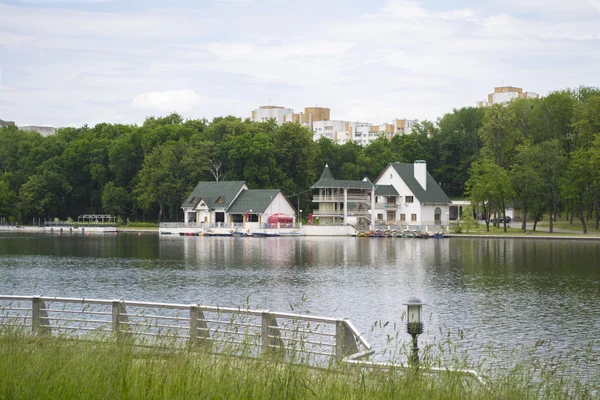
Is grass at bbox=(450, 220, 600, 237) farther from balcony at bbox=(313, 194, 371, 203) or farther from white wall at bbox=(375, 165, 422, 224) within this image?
balcony at bbox=(313, 194, 371, 203)

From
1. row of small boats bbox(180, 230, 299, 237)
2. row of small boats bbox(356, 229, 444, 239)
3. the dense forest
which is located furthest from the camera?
row of small boats bbox(180, 230, 299, 237)

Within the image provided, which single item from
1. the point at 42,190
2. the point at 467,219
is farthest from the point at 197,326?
the point at 42,190

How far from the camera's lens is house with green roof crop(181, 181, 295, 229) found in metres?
82.7

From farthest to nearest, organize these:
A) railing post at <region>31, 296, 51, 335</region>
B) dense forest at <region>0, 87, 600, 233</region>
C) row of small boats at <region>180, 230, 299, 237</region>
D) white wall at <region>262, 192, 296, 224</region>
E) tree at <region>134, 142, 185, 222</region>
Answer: tree at <region>134, 142, 185, 222</region>, white wall at <region>262, 192, 296, 224</region>, row of small boats at <region>180, 230, 299, 237</region>, dense forest at <region>0, 87, 600, 233</region>, railing post at <region>31, 296, 51, 335</region>

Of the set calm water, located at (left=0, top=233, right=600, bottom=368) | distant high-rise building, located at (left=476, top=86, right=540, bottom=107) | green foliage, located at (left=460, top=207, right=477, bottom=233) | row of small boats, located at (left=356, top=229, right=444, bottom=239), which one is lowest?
calm water, located at (left=0, top=233, right=600, bottom=368)

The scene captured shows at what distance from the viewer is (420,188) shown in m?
84.3

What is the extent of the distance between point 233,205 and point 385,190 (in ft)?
55.6

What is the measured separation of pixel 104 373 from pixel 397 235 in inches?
2764

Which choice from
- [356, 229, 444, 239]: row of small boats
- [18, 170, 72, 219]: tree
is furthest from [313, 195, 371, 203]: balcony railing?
[18, 170, 72, 219]: tree

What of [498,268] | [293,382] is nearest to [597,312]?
[498,268]

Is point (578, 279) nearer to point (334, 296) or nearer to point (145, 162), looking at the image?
point (334, 296)

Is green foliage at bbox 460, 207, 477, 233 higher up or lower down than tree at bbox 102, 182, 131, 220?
lower down

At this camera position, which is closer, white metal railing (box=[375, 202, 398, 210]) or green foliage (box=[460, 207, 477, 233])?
green foliage (box=[460, 207, 477, 233])

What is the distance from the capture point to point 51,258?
50.3 m
